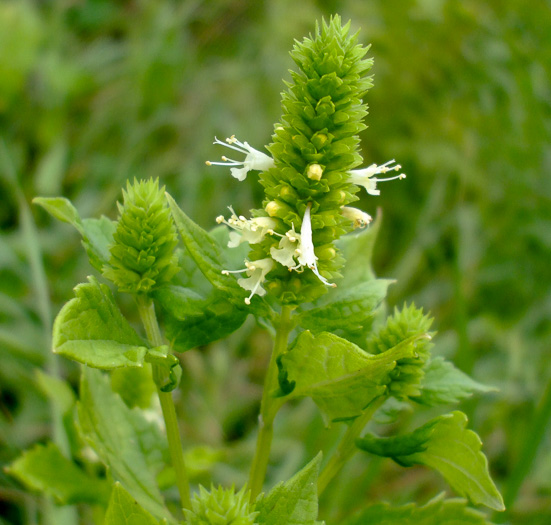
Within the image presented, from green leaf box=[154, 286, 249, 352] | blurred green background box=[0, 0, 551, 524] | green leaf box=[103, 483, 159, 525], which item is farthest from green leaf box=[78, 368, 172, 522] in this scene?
blurred green background box=[0, 0, 551, 524]

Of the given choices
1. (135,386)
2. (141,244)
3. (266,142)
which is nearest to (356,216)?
(141,244)

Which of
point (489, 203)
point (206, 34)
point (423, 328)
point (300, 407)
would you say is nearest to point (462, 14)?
point (489, 203)

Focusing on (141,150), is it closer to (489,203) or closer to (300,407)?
(300,407)

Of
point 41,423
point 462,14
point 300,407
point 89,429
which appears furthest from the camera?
point 462,14

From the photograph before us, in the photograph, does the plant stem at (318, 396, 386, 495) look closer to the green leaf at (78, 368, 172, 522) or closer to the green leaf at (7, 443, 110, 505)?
the green leaf at (78, 368, 172, 522)

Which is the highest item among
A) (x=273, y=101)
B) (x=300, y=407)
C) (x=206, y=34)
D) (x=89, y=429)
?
(x=206, y=34)

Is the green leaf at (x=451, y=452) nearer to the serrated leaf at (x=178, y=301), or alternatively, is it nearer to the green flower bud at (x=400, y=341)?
the green flower bud at (x=400, y=341)

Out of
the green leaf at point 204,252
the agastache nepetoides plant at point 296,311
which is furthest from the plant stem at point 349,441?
the green leaf at point 204,252
